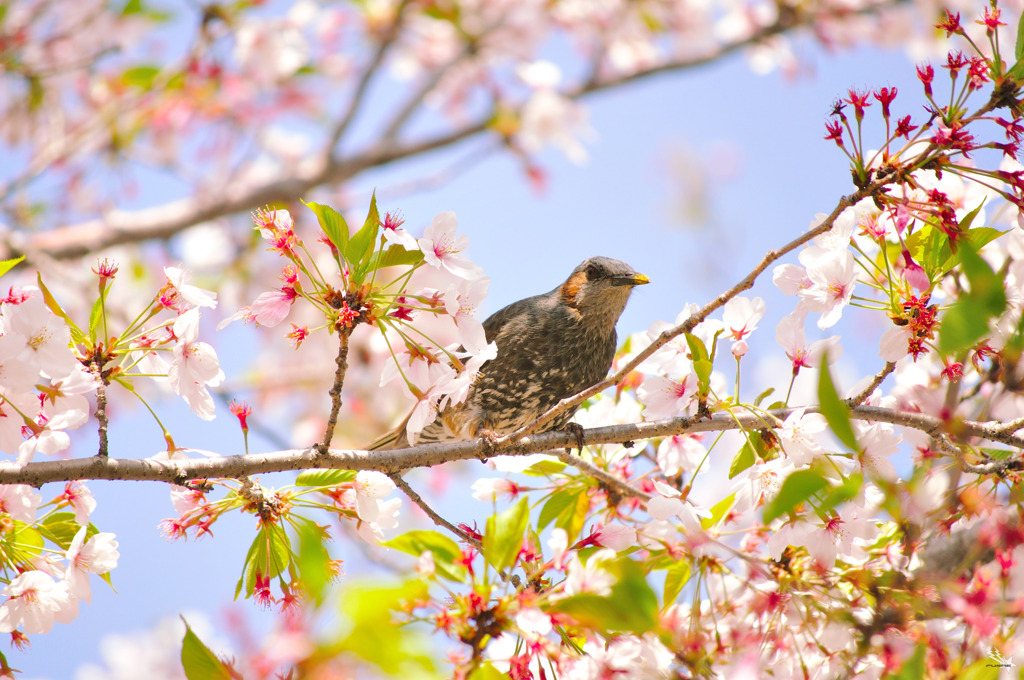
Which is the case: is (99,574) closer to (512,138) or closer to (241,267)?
(241,267)

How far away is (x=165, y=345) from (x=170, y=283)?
178 mm

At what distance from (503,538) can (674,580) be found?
70cm

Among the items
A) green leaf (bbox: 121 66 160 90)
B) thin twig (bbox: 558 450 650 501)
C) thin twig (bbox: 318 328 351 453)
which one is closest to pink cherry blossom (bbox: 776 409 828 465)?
thin twig (bbox: 558 450 650 501)

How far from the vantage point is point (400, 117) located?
7.41 metres

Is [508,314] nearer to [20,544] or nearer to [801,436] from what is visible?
[801,436]

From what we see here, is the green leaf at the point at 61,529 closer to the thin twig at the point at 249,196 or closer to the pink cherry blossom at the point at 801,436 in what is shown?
the pink cherry blossom at the point at 801,436

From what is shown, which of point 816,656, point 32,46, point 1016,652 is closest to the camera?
point 1016,652

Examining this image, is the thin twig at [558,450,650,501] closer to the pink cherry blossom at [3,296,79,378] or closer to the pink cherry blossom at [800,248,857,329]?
the pink cherry blossom at [800,248,857,329]

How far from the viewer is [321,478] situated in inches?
86.9

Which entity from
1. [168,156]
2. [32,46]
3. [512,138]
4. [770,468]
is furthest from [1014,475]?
[168,156]

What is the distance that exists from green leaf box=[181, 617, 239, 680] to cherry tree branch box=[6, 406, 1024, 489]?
1.74 ft

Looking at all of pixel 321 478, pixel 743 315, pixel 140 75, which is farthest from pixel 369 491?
pixel 140 75

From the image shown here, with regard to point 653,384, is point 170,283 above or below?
above

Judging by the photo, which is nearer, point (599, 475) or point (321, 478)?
point (321, 478)
